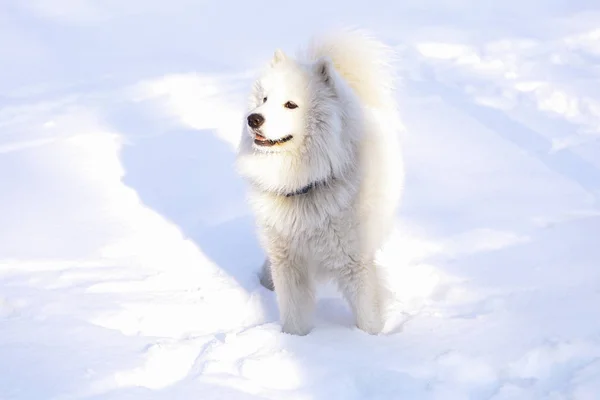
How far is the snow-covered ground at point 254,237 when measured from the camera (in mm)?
2928

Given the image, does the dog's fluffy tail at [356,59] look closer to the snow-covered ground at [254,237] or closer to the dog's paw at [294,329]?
the snow-covered ground at [254,237]

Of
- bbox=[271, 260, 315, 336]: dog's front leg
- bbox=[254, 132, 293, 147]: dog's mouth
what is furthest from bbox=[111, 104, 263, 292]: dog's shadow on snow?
bbox=[254, 132, 293, 147]: dog's mouth

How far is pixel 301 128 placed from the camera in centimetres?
325

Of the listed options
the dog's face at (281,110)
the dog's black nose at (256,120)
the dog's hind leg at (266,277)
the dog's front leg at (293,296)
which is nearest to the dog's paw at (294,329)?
the dog's front leg at (293,296)

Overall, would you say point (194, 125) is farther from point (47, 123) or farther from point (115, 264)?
point (115, 264)

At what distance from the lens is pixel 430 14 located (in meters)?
11.2

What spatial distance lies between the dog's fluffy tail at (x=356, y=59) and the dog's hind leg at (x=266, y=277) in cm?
113

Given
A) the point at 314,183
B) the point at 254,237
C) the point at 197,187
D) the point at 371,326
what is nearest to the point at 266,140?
the point at 314,183

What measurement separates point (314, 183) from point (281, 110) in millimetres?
392

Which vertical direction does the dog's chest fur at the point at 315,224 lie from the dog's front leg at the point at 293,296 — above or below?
above

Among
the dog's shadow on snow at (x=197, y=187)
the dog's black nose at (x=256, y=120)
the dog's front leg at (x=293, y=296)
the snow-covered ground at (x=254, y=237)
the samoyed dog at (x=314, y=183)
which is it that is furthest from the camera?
the dog's shadow on snow at (x=197, y=187)

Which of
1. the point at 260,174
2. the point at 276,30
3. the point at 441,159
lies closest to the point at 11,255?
the point at 260,174

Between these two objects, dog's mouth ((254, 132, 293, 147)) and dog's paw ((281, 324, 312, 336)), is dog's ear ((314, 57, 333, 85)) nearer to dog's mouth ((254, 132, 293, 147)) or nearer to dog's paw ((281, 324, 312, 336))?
dog's mouth ((254, 132, 293, 147))

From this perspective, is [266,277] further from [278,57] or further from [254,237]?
[278,57]
